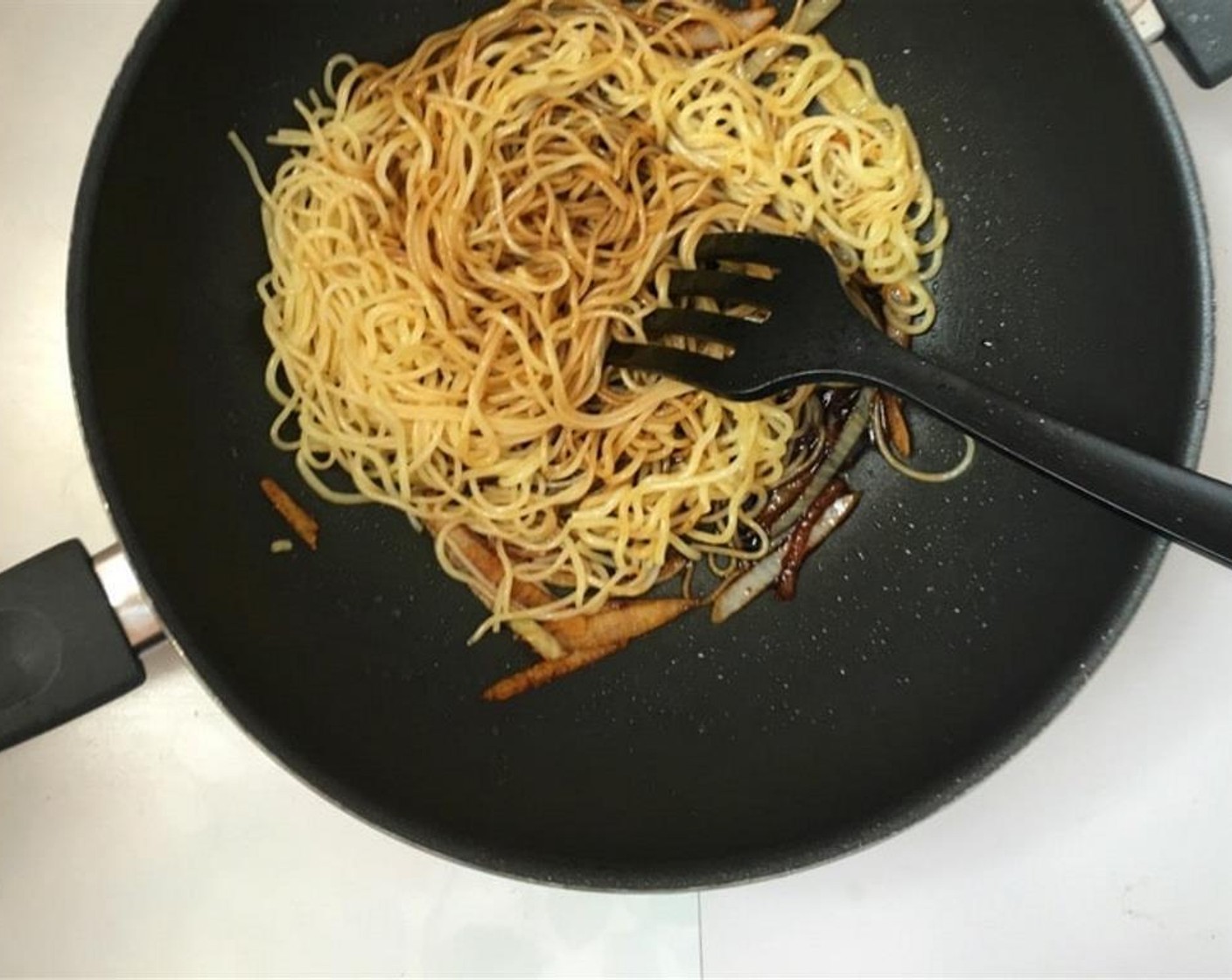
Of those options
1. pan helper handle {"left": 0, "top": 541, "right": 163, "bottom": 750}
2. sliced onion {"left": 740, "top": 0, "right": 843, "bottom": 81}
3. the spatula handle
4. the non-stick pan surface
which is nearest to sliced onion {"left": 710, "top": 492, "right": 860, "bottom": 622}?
the non-stick pan surface

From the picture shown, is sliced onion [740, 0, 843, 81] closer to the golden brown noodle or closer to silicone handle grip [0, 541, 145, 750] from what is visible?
the golden brown noodle

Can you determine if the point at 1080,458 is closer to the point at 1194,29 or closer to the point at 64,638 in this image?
the point at 1194,29

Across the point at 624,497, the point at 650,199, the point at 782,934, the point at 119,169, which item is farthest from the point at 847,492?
the point at 119,169

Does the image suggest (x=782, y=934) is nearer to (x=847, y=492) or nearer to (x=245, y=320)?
(x=847, y=492)

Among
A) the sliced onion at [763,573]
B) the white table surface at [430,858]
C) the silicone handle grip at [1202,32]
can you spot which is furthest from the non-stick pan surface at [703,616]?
the white table surface at [430,858]

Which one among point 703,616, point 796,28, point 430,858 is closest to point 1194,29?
point 796,28

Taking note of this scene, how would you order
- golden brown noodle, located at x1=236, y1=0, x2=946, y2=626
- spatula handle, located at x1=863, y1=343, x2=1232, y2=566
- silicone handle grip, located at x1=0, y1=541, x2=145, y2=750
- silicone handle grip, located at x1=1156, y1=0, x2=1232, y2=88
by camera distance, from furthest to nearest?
1. golden brown noodle, located at x1=236, y1=0, x2=946, y2=626
2. silicone handle grip, located at x1=1156, y1=0, x2=1232, y2=88
3. silicone handle grip, located at x1=0, y1=541, x2=145, y2=750
4. spatula handle, located at x1=863, y1=343, x2=1232, y2=566

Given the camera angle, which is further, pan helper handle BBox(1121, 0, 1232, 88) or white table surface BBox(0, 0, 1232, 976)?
white table surface BBox(0, 0, 1232, 976)
